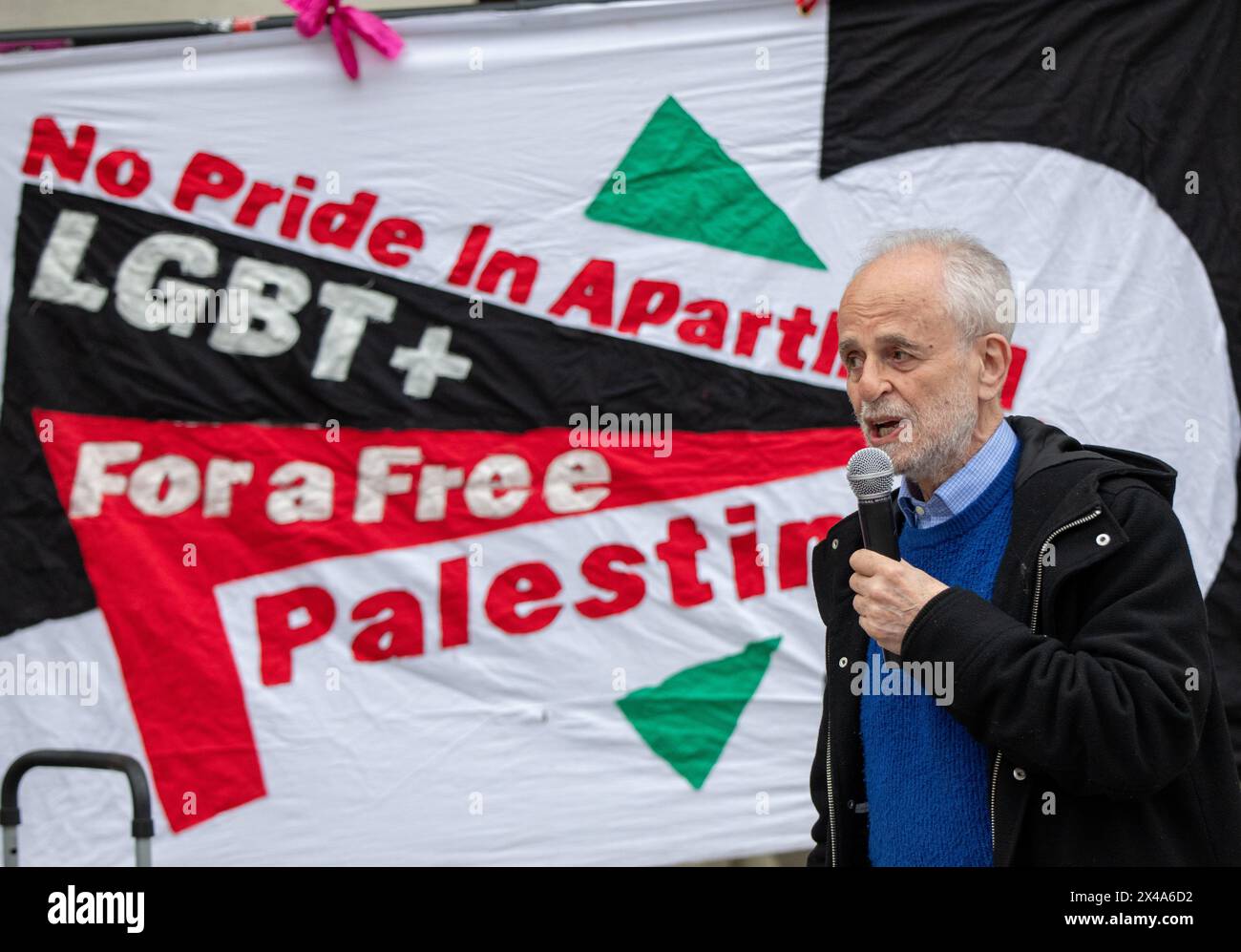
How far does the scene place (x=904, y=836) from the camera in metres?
1.88

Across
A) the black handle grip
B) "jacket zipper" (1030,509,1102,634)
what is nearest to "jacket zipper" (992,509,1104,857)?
"jacket zipper" (1030,509,1102,634)

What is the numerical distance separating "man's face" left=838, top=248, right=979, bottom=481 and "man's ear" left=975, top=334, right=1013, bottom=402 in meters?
0.02

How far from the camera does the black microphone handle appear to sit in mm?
1892

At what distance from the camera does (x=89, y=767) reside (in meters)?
2.92

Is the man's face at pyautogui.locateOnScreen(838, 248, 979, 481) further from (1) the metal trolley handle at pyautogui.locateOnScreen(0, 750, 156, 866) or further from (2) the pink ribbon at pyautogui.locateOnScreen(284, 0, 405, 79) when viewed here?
(2) the pink ribbon at pyautogui.locateOnScreen(284, 0, 405, 79)

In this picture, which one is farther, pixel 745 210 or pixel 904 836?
pixel 745 210

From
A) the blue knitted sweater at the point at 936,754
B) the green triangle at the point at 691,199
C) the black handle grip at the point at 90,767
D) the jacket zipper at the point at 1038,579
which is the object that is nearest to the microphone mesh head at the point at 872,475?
the blue knitted sweater at the point at 936,754

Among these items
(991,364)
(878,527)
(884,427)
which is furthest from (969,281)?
(878,527)

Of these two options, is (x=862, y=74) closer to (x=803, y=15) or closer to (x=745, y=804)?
(x=803, y=15)

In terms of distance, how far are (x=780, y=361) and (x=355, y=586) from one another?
138 centimetres

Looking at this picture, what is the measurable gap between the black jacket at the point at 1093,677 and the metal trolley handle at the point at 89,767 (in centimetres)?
195

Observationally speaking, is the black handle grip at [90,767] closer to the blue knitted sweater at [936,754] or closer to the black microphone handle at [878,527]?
the blue knitted sweater at [936,754]

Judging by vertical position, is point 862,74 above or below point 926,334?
above

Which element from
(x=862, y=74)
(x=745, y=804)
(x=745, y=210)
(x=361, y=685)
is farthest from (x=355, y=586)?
(x=862, y=74)
